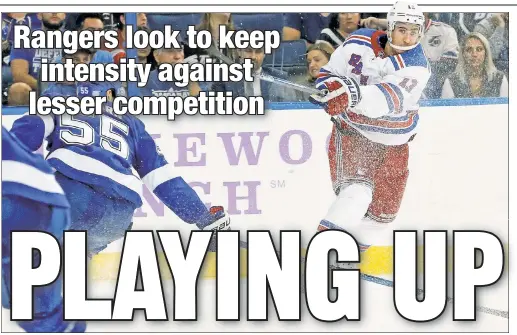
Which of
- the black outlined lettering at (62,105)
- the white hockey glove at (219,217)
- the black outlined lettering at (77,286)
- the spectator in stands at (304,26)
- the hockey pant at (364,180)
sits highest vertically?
the spectator in stands at (304,26)

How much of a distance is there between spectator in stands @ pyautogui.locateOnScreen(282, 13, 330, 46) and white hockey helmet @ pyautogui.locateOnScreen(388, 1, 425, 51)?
247 mm

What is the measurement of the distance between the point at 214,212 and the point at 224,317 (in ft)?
1.35

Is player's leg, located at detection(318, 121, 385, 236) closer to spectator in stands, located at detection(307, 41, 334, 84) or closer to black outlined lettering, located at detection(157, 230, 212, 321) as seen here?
spectator in stands, located at detection(307, 41, 334, 84)

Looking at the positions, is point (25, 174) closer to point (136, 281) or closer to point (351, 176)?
point (136, 281)

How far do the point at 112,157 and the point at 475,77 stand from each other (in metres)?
1.45

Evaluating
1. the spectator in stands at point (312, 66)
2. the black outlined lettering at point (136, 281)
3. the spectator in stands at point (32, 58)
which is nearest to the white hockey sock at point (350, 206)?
the spectator in stands at point (312, 66)

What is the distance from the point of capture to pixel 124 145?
430cm

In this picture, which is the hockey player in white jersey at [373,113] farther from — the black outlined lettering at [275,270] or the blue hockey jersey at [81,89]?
the blue hockey jersey at [81,89]

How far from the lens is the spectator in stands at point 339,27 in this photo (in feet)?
14.1

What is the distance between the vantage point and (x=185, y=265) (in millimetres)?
4312

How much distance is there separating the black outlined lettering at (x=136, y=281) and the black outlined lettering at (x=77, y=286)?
58mm

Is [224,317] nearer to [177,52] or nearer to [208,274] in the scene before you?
[208,274]

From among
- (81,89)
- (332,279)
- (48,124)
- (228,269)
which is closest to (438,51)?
(332,279)
